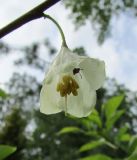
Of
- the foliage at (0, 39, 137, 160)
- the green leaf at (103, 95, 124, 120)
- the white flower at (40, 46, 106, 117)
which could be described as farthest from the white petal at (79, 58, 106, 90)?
the foliage at (0, 39, 137, 160)

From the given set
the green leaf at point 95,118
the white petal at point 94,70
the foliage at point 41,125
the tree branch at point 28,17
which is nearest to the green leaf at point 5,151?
the white petal at point 94,70

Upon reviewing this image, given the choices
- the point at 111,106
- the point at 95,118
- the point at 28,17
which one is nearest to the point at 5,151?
the point at 28,17

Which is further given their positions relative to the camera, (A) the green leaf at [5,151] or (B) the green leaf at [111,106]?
(B) the green leaf at [111,106]

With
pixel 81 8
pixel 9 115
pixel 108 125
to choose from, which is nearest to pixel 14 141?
pixel 9 115

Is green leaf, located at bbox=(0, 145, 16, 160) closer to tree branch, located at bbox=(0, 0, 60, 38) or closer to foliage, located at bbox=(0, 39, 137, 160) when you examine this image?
tree branch, located at bbox=(0, 0, 60, 38)

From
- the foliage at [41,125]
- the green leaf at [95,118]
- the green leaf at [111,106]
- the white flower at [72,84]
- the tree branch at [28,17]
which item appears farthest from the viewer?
the foliage at [41,125]

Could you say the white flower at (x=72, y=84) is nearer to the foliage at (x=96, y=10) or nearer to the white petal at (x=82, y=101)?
the white petal at (x=82, y=101)

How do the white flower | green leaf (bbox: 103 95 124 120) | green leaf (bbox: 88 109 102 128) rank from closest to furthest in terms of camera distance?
1. the white flower
2. green leaf (bbox: 103 95 124 120)
3. green leaf (bbox: 88 109 102 128)

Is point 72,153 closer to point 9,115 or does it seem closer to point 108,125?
point 9,115

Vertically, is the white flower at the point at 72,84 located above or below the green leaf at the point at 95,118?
above
